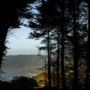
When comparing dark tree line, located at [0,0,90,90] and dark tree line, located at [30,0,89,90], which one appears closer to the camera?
dark tree line, located at [0,0,90,90]

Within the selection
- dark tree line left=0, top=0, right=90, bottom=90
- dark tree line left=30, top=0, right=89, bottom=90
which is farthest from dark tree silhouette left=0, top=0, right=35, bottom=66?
dark tree line left=30, top=0, right=89, bottom=90

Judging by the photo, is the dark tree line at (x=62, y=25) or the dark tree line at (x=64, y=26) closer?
the dark tree line at (x=62, y=25)

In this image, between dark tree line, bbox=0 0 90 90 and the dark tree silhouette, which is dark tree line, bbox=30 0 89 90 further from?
the dark tree silhouette

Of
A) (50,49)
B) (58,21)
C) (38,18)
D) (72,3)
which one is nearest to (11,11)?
(72,3)

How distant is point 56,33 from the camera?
59.9 feet

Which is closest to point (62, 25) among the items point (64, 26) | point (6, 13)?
point (64, 26)

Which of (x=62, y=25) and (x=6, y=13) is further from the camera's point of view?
(x=62, y=25)

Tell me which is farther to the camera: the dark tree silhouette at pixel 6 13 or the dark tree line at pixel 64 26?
the dark tree line at pixel 64 26

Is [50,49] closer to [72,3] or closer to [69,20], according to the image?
[69,20]

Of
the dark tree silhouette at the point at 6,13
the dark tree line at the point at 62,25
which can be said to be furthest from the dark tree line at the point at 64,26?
the dark tree silhouette at the point at 6,13

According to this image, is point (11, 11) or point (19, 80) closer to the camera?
point (11, 11)

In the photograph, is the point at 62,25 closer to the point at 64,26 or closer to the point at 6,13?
the point at 64,26

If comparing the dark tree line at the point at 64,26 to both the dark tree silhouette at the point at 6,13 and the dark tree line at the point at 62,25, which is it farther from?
the dark tree silhouette at the point at 6,13

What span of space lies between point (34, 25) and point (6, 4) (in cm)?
1131
